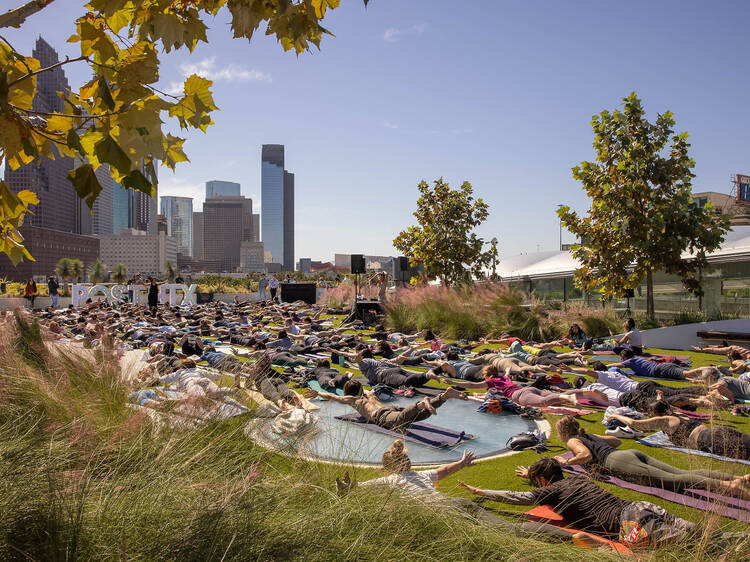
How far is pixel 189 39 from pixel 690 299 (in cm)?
1399

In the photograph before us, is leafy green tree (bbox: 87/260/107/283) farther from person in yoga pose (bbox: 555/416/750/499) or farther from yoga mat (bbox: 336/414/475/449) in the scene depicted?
person in yoga pose (bbox: 555/416/750/499)

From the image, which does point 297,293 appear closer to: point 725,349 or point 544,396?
point 725,349

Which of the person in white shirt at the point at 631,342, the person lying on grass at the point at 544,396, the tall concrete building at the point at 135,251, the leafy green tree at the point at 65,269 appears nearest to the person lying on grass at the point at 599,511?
the person lying on grass at the point at 544,396

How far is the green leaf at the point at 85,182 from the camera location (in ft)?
4.77

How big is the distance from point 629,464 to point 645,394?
2157 millimetres

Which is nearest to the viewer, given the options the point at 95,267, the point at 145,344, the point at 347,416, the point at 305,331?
the point at 347,416

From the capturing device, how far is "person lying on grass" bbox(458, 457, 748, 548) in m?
2.35

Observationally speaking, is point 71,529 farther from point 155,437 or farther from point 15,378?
point 15,378

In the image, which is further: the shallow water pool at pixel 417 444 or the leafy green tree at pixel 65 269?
the leafy green tree at pixel 65 269

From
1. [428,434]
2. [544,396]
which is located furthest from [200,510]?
[544,396]

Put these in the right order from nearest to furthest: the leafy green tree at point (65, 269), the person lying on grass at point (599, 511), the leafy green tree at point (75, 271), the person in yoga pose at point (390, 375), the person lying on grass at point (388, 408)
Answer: the person lying on grass at point (599, 511) < the person lying on grass at point (388, 408) < the person in yoga pose at point (390, 375) < the leafy green tree at point (75, 271) < the leafy green tree at point (65, 269)

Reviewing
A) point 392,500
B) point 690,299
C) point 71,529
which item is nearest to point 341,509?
point 392,500

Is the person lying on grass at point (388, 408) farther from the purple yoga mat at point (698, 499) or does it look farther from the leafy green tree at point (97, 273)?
the leafy green tree at point (97, 273)

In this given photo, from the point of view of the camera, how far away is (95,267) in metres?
85.5
